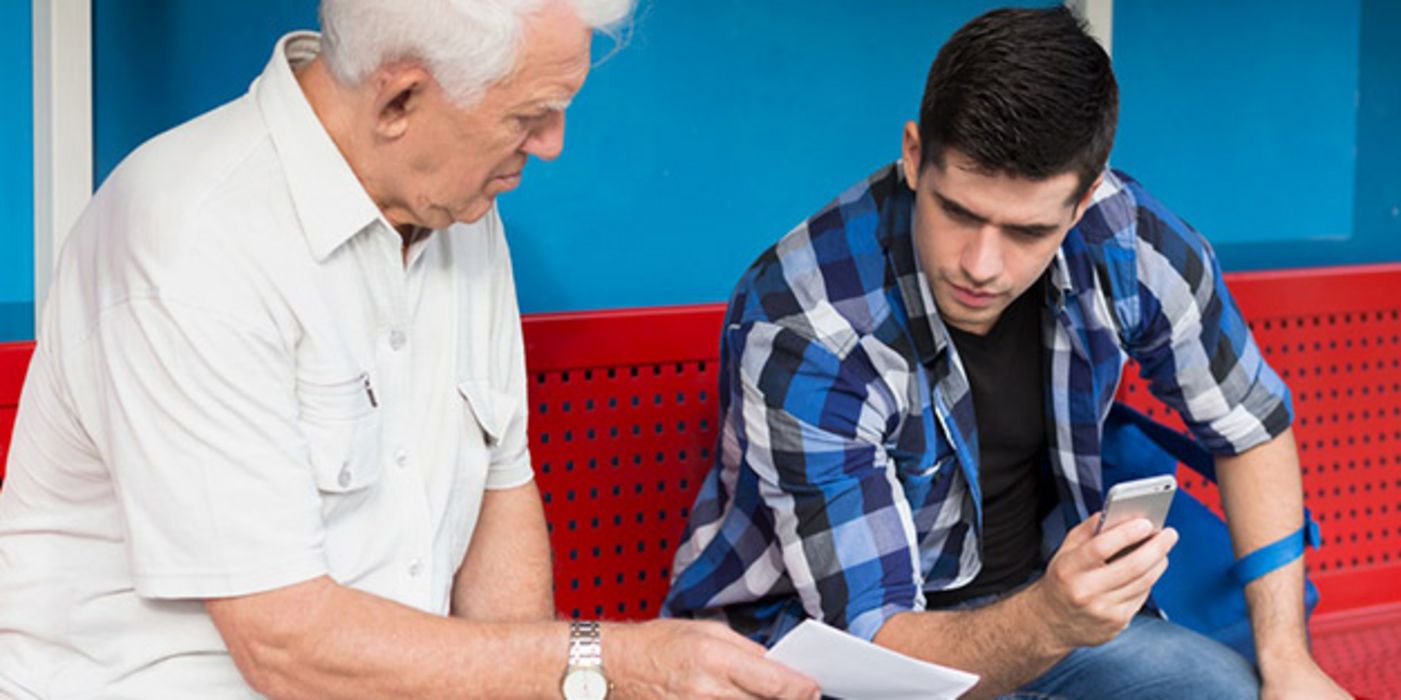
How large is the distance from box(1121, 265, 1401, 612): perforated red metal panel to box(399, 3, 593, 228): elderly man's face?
1681 millimetres

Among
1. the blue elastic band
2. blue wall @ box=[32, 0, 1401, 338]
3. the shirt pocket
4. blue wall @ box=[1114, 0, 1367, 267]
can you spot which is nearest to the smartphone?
the blue elastic band

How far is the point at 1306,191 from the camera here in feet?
11.5

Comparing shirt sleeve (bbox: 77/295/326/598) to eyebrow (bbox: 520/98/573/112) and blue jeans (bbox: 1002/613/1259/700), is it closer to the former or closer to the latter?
eyebrow (bbox: 520/98/573/112)

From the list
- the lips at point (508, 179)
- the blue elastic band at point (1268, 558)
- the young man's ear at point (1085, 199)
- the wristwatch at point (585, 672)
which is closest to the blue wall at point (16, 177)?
the lips at point (508, 179)

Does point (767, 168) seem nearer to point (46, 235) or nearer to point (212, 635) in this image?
point (46, 235)

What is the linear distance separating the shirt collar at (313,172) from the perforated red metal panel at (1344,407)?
1.82 metres

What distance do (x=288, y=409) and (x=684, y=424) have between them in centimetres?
119

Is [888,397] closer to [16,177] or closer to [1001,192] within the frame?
[1001,192]

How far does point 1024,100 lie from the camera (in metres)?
2.14

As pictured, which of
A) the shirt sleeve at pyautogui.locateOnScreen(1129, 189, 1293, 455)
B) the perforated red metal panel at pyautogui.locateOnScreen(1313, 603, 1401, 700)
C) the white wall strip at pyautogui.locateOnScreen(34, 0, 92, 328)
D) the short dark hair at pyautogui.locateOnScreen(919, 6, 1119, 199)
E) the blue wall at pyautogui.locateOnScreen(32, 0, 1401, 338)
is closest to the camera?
the short dark hair at pyautogui.locateOnScreen(919, 6, 1119, 199)

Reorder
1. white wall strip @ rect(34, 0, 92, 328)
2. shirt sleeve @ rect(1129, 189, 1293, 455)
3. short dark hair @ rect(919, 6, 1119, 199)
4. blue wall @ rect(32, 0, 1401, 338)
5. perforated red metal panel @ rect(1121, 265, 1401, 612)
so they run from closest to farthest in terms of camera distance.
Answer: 1. short dark hair @ rect(919, 6, 1119, 199)
2. white wall strip @ rect(34, 0, 92, 328)
3. shirt sleeve @ rect(1129, 189, 1293, 455)
4. blue wall @ rect(32, 0, 1401, 338)
5. perforated red metal panel @ rect(1121, 265, 1401, 612)

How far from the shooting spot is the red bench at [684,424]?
2822mm

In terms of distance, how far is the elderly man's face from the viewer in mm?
1822

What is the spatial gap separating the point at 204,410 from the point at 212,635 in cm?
28
